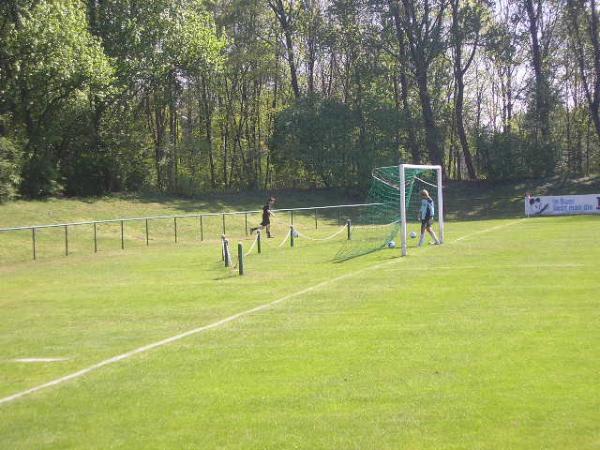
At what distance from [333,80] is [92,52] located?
107 ft

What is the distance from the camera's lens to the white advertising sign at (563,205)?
4497 cm

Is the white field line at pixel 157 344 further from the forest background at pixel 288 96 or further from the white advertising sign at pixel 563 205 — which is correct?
the white advertising sign at pixel 563 205

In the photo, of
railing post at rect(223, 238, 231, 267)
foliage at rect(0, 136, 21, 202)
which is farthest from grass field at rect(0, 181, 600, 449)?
foliage at rect(0, 136, 21, 202)

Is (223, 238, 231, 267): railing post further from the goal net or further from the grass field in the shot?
the goal net

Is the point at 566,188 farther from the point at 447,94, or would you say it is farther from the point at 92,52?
the point at 92,52

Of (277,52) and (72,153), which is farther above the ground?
(277,52)

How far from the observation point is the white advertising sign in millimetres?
44969

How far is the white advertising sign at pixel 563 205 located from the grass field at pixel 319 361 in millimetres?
28851

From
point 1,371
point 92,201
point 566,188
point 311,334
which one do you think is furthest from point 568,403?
point 566,188

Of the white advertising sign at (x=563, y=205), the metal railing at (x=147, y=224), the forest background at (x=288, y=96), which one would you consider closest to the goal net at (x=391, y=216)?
the metal railing at (x=147, y=224)

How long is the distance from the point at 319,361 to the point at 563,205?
132 feet

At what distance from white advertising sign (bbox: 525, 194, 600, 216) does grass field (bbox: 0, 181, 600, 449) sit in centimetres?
2885

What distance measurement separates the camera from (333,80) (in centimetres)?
6794

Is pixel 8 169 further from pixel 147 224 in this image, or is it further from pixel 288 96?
pixel 288 96
